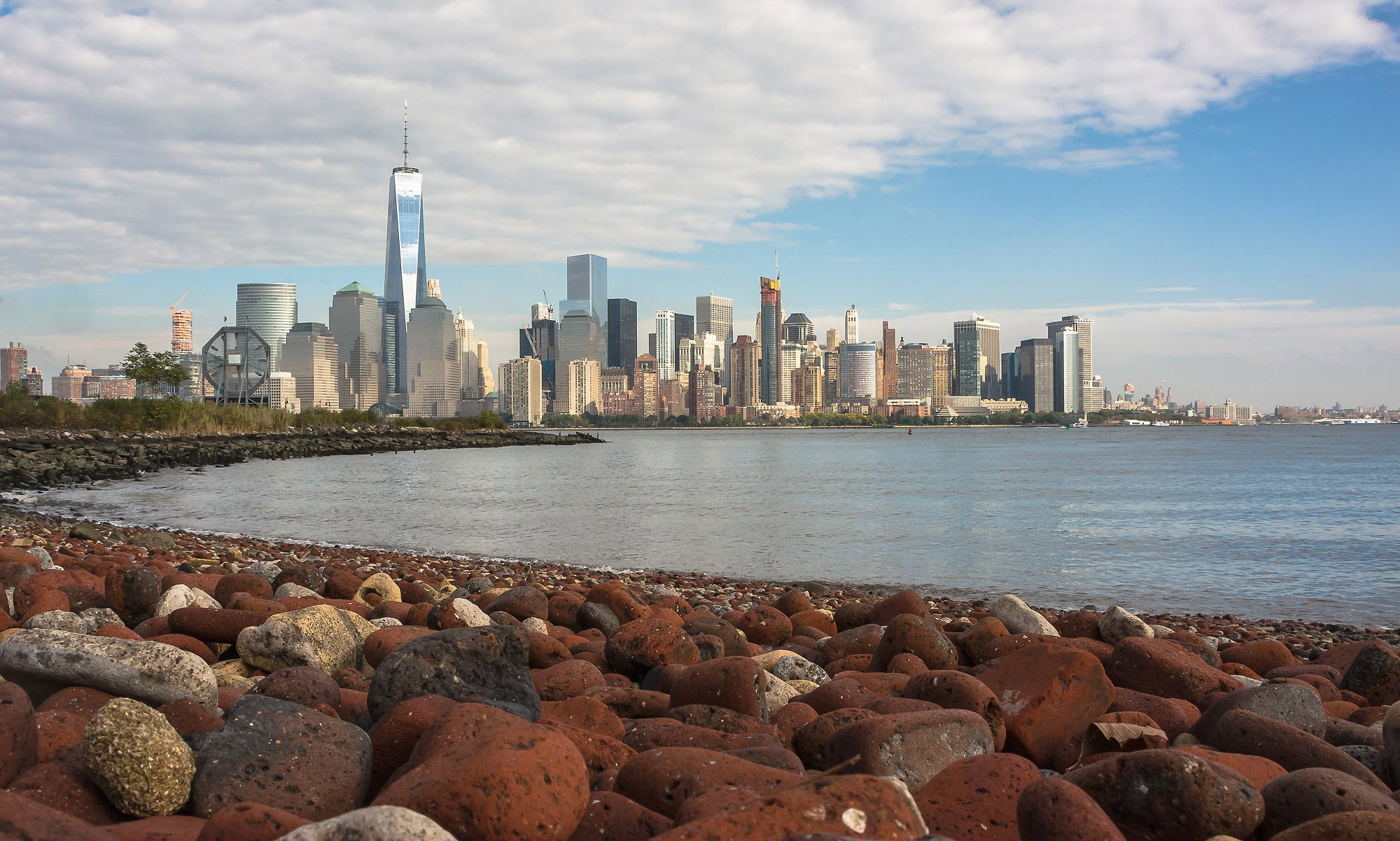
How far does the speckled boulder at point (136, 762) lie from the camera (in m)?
3.12

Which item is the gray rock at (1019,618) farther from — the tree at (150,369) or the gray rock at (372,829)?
the tree at (150,369)

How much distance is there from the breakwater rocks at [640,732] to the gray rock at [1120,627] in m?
0.03

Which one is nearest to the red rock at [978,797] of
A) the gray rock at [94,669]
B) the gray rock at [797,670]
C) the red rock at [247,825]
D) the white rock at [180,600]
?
the red rock at [247,825]

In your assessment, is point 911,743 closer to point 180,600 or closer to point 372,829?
point 372,829

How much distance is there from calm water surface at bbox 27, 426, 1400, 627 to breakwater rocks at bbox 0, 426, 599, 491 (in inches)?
132

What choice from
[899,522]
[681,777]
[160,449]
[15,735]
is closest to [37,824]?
[15,735]

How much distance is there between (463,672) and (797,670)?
2467mm

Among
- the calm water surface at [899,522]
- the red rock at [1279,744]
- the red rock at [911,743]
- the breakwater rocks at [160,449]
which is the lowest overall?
the calm water surface at [899,522]

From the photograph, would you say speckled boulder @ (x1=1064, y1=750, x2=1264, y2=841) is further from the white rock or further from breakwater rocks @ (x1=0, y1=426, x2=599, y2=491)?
breakwater rocks @ (x1=0, y1=426, x2=599, y2=491)

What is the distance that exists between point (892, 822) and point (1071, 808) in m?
0.68

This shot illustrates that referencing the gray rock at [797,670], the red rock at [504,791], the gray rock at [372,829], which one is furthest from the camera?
the gray rock at [797,670]

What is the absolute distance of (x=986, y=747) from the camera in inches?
156

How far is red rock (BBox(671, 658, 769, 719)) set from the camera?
4.87 meters

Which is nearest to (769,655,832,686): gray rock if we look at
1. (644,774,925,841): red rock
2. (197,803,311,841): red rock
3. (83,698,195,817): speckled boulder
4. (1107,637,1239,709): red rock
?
(1107,637,1239,709): red rock
